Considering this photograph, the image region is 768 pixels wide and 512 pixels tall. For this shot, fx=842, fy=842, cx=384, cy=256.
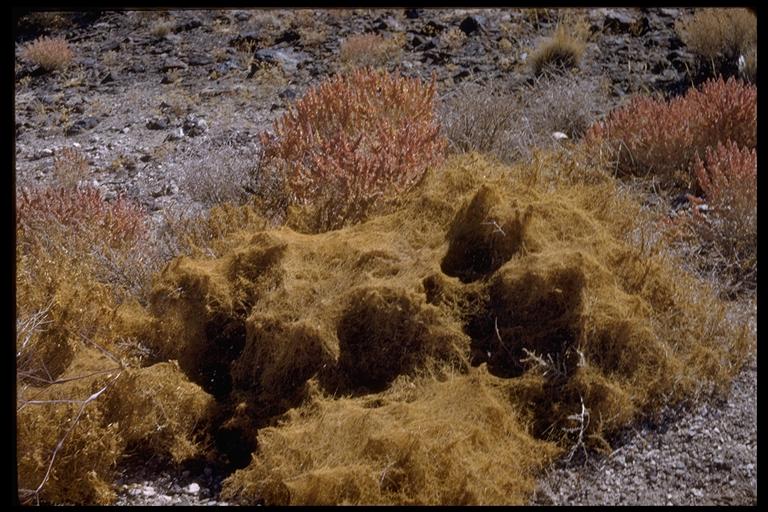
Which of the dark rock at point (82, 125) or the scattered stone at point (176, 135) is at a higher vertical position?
the scattered stone at point (176, 135)

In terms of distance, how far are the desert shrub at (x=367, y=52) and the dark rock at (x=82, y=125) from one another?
2.43 m

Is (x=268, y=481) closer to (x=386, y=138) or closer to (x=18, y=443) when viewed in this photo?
(x=18, y=443)

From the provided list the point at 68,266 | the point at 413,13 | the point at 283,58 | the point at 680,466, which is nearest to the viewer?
the point at 680,466

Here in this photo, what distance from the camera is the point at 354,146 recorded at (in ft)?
15.8

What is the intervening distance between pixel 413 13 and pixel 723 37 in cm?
355

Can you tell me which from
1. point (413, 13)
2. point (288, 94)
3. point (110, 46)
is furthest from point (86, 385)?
point (110, 46)

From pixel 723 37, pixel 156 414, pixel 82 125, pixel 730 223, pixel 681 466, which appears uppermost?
pixel 723 37

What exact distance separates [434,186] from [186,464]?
1.83 m

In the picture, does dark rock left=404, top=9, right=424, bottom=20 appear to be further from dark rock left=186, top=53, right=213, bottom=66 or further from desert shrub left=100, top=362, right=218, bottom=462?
desert shrub left=100, top=362, right=218, bottom=462

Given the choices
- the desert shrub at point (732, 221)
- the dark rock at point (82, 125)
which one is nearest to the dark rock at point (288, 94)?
the dark rock at point (82, 125)

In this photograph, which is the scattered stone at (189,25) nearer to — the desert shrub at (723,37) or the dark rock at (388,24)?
the dark rock at (388,24)

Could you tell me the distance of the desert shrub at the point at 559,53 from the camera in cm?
739

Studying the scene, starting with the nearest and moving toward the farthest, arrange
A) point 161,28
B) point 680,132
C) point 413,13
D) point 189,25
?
point 680,132 < point 413,13 < point 161,28 < point 189,25

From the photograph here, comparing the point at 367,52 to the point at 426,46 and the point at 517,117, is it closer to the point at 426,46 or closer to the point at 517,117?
the point at 426,46
